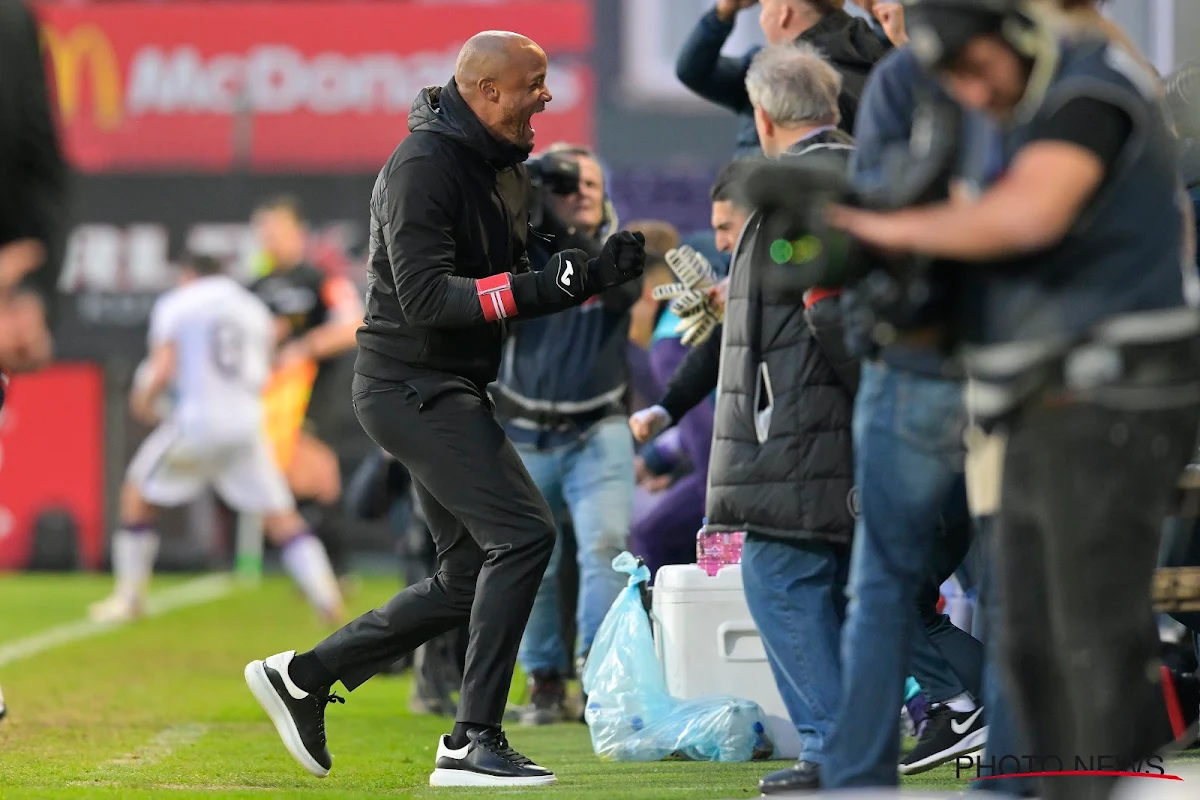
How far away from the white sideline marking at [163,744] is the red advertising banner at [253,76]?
35.7 feet

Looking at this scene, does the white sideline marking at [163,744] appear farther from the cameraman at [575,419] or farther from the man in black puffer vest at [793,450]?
the man in black puffer vest at [793,450]

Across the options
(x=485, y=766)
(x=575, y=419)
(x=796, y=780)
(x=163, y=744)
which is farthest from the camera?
(x=575, y=419)

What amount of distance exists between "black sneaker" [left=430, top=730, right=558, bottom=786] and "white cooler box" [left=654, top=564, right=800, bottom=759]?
902 mm

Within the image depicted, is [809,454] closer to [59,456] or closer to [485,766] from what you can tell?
[485,766]

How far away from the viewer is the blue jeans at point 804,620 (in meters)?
5.15

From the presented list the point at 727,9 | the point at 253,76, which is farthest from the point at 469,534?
the point at 253,76

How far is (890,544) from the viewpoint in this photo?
13.7ft

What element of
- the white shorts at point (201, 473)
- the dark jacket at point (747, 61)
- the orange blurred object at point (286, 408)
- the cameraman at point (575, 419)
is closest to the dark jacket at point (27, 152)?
the dark jacket at point (747, 61)

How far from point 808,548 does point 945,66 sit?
191cm

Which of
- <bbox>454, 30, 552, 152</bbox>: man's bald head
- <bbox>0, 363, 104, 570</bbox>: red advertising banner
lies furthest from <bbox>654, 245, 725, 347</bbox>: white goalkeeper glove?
<bbox>0, 363, 104, 570</bbox>: red advertising banner

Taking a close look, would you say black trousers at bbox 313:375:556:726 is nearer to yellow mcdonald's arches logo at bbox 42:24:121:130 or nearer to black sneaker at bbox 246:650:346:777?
black sneaker at bbox 246:650:346:777

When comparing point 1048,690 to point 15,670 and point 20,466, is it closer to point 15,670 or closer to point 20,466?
point 15,670

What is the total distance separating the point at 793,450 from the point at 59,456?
48.8 ft

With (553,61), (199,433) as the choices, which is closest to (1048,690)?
(199,433)
